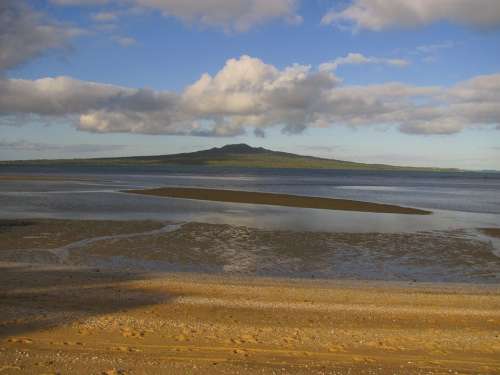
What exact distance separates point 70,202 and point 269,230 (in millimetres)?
19503

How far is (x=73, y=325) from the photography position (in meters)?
9.12

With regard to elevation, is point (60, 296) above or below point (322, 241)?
above

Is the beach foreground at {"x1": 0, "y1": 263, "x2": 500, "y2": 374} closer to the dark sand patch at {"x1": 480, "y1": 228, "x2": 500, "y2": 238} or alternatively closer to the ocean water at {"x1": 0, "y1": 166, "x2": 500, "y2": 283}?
the ocean water at {"x1": 0, "y1": 166, "x2": 500, "y2": 283}

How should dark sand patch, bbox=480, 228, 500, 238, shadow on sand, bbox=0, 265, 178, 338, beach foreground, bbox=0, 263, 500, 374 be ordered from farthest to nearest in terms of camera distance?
dark sand patch, bbox=480, 228, 500, 238
shadow on sand, bbox=0, 265, 178, 338
beach foreground, bbox=0, 263, 500, 374

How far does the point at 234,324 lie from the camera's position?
31.8ft

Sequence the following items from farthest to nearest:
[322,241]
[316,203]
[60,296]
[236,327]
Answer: [316,203]
[322,241]
[60,296]
[236,327]

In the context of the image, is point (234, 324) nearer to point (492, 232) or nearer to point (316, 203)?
point (492, 232)

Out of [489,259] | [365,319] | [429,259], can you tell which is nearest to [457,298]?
[365,319]

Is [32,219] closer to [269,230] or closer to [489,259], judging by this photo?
[269,230]

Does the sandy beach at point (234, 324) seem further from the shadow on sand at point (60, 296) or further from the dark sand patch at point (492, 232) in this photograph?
the dark sand patch at point (492, 232)

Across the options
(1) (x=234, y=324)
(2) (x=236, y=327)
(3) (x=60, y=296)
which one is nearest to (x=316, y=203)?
(3) (x=60, y=296)

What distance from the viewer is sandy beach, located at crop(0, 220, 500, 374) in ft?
24.9

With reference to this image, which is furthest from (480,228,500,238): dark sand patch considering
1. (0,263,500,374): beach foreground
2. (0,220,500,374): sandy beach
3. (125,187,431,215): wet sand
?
(0,263,500,374): beach foreground

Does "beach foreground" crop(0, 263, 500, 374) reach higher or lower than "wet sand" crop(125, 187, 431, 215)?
lower
